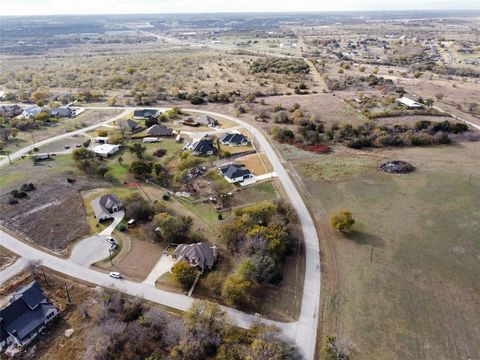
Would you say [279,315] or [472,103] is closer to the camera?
[279,315]

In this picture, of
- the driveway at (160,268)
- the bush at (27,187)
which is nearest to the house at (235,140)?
the bush at (27,187)

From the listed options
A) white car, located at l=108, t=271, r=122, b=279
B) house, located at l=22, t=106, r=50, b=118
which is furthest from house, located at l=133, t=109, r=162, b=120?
white car, located at l=108, t=271, r=122, b=279

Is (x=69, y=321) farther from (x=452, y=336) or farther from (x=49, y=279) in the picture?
(x=452, y=336)

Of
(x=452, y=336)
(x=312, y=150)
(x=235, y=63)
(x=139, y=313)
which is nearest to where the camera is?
(x=452, y=336)

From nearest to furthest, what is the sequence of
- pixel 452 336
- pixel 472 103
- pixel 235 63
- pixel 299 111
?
1. pixel 452 336
2. pixel 299 111
3. pixel 472 103
4. pixel 235 63

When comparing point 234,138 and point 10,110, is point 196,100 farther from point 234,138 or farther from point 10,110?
point 10,110

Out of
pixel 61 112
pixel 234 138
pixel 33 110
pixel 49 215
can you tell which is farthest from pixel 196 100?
pixel 49 215

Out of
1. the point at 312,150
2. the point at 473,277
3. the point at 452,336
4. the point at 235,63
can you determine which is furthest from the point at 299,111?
the point at 235,63
